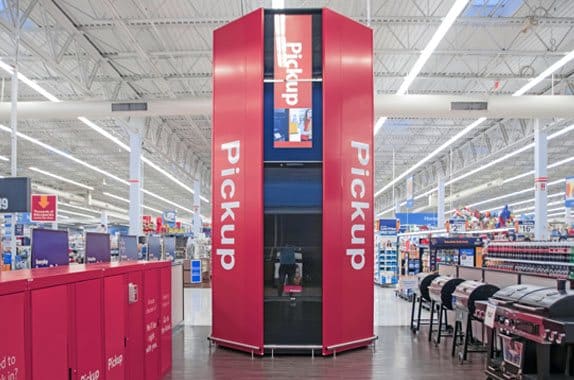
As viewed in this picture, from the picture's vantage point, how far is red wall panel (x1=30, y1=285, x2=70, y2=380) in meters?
2.74

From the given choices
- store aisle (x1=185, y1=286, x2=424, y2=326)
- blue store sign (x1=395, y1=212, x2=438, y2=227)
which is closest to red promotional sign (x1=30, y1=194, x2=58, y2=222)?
store aisle (x1=185, y1=286, x2=424, y2=326)

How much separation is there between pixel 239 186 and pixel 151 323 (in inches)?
89.4

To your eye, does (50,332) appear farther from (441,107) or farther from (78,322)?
(441,107)

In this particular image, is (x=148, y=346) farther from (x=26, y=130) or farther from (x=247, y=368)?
(x=26, y=130)

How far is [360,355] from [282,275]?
4.61 ft

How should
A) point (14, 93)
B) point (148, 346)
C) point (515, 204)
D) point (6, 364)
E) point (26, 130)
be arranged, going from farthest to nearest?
point (515, 204), point (26, 130), point (14, 93), point (148, 346), point (6, 364)

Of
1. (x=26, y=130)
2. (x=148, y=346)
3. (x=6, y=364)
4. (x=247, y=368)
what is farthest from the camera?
(x=26, y=130)

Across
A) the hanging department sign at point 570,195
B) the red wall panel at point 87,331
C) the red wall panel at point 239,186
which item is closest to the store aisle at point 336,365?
the red wall panel at point 239,186

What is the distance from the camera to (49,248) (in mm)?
4289

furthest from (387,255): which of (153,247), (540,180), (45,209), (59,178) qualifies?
(59,178)

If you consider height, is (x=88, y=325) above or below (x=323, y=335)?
above

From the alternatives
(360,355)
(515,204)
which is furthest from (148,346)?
(515,204)

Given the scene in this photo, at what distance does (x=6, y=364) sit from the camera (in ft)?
8.01

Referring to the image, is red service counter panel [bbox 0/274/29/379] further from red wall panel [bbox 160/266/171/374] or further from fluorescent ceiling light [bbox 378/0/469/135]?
fluorescent ceiling light [bbox 378/0/469/135]
